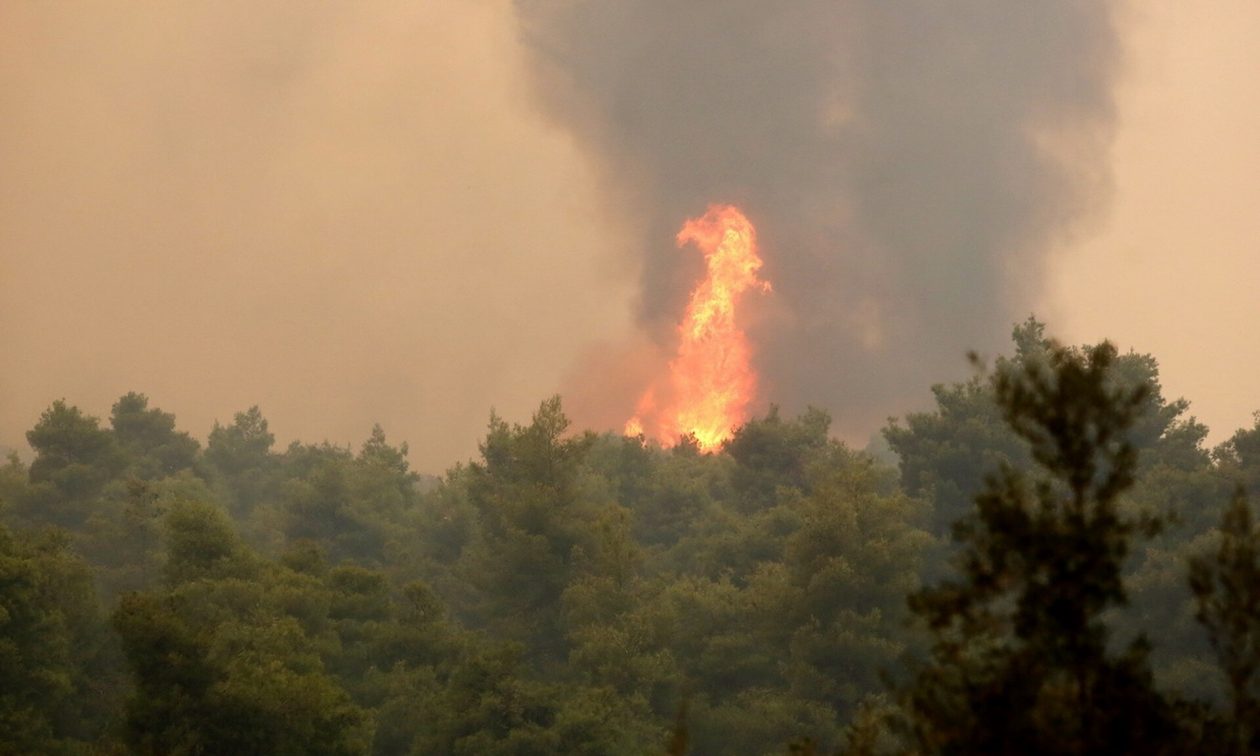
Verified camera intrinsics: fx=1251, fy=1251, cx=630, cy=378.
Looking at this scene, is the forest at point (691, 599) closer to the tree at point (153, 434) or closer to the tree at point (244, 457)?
the tree at point (153, 434)

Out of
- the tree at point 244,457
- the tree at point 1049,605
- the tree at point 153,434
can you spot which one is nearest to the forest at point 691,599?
the tree at point 1049,605

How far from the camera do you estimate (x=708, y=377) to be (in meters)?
113

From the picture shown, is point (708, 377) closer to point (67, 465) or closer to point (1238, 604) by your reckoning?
→ point (67, 465)

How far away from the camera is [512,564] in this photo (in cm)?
5725

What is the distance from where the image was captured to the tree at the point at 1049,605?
11609mm

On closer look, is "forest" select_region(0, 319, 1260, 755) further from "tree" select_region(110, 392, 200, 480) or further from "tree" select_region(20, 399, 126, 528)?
"tree" select_region(110, 392, 200, 480)

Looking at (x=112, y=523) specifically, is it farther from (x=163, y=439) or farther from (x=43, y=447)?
(x=163, y=439)

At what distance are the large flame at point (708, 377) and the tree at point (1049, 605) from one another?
3657 inches

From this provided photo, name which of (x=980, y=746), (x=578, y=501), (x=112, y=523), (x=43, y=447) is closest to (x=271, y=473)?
(x=43, y=447)

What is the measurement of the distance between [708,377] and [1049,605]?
101111 mm

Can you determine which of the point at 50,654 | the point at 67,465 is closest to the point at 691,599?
the point at 50,654

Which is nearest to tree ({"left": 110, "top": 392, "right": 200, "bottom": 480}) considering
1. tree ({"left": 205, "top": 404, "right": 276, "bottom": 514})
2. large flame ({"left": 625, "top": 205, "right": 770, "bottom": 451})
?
tree ({"left": 205, "top": 404, "right": 276, "bottom": 514})

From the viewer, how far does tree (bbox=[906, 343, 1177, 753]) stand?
11609 millimetres

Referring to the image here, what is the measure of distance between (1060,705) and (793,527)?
50601mm
